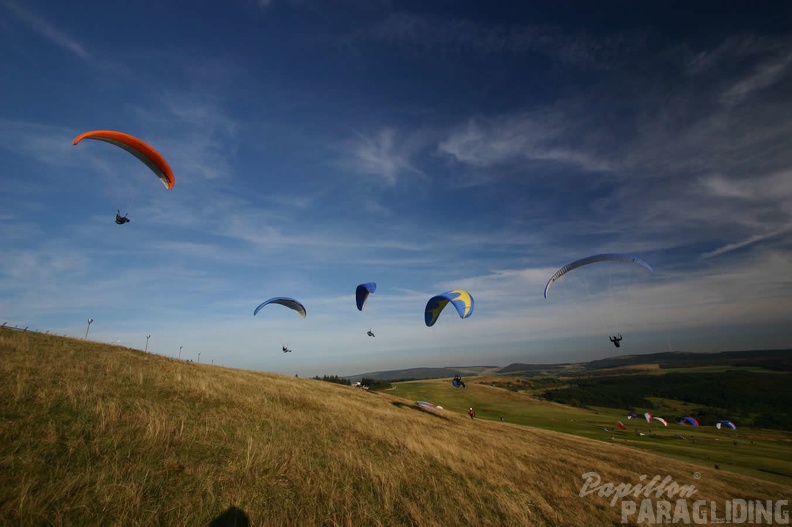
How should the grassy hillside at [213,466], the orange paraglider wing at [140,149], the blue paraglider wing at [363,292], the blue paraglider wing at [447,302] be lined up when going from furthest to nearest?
→ the blue paraglider wing at [363,292] → the blue paraglider wing at [447,302] → the orange paraglider wing at [140,149] → the grassy hillside at [213,466]

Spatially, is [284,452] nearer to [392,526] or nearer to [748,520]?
[392,526]

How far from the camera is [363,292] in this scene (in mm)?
31562

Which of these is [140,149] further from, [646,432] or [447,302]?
[646,432]

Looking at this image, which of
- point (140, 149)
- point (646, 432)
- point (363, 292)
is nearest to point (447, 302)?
point (363, 292)

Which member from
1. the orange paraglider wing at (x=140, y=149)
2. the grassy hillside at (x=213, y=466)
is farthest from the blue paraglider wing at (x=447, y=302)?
the orange paraglider wing at (x=140, y=149)

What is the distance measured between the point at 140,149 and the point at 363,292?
20.3 metres

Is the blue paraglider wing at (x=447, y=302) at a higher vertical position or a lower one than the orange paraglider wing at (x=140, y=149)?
lower

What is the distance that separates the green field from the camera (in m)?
27.9

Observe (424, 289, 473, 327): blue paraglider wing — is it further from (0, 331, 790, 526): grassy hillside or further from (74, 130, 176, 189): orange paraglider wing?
(74, 130, 176, 189): orange paraglider wing

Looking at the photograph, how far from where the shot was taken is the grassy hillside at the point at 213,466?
438cm

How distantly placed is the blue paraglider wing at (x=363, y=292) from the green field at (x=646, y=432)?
2479 cm

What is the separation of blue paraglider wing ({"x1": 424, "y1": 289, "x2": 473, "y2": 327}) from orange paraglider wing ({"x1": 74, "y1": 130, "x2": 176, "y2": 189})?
21060mm

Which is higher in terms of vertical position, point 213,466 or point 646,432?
point 213,466

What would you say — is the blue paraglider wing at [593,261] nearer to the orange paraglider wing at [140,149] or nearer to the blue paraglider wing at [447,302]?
the blue paraglider wing at [447,302]
